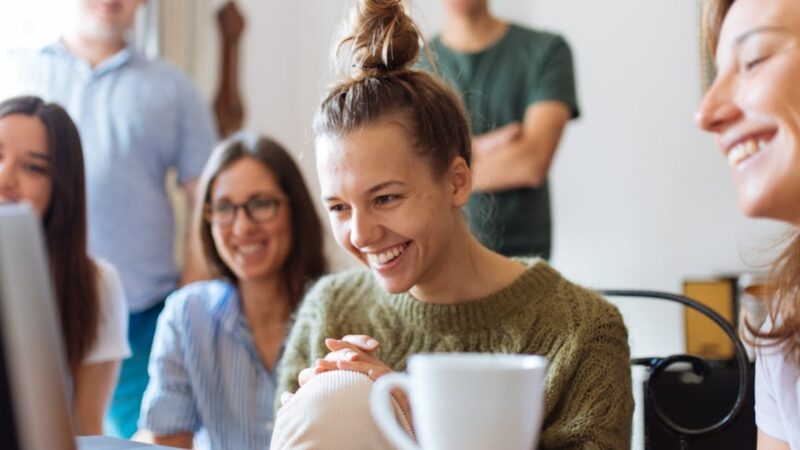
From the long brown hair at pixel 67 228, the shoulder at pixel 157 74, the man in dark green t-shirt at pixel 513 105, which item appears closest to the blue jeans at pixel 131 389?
the long brown hair at pixel 67 228

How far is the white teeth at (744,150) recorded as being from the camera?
0.82 m

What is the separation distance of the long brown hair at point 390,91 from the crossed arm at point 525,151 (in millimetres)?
825

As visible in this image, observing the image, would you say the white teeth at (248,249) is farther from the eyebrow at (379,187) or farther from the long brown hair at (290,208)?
the eyebrow at (379,187)

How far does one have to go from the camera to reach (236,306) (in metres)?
1.96

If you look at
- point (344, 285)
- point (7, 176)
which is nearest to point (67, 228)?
point (7, 176)

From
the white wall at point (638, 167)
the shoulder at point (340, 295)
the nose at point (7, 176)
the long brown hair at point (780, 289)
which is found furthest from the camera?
the white wall at point (638, 167)

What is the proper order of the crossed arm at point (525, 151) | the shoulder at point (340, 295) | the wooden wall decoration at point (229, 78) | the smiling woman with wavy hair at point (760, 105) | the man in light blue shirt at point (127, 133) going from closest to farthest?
1. the smiling woman with wavy hair at point (760, 105)
2. the shoulder at point (340, 295)
3. the crossed arm at point (525, 151)
4. the man in light blue shirt at point (127, 133)
5. the wooden wall decoration at point (229, 78)

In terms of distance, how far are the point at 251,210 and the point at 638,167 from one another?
202 cm

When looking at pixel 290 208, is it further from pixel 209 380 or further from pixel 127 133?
pixel 127 133

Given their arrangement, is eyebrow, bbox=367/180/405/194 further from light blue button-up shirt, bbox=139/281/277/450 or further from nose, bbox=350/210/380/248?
light blue button-up shirt, bbox=139/281/277/450

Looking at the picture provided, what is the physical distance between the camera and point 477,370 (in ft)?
2.09

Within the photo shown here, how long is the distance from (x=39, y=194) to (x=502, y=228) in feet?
3.38

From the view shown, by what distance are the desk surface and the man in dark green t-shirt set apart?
4.46 feet

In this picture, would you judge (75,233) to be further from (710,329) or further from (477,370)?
(710,329)
